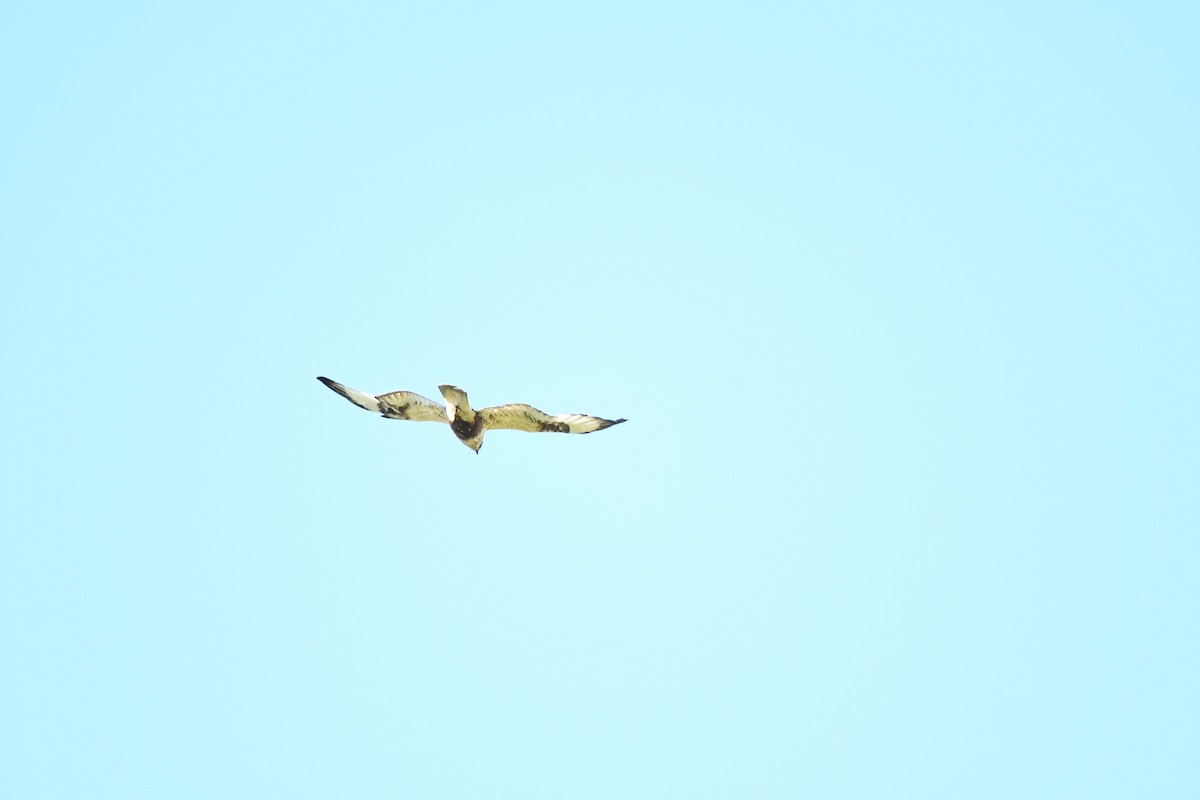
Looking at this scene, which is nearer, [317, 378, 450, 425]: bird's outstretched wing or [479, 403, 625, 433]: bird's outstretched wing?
[479, 403, 625, 433]: bird's outstretched wing

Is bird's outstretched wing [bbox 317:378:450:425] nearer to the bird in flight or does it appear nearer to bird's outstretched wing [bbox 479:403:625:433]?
the bird in flight

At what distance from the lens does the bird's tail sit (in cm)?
2484

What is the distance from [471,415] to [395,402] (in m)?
1.56

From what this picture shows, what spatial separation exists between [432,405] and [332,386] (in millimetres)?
1979

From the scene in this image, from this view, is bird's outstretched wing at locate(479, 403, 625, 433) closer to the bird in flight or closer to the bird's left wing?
the bird in flight

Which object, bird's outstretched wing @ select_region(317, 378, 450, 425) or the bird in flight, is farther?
bird's outstretched wing @ select_region(317, 378, 450, 425)

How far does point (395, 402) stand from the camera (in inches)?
979

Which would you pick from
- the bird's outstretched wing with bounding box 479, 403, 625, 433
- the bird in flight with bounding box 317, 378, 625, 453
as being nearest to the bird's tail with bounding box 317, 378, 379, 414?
the bird in flight with bounding box 317, 378, 625, 453

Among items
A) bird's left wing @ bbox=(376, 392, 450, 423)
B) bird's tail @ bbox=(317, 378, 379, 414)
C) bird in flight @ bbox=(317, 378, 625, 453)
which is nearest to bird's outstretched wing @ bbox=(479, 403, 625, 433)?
bird in flight @ bbox=(317, 378, 625, 453)

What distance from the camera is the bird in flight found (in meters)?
24.5

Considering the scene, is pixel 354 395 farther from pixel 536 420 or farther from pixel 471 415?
pixel 536 420

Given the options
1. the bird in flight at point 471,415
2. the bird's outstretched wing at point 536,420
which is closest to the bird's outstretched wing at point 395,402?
the bird in flight at point 471,415

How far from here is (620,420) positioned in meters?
23.6

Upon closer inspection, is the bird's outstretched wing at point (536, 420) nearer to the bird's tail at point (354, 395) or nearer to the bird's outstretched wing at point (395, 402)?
the bird's outstretched wing at point (395, 402)
